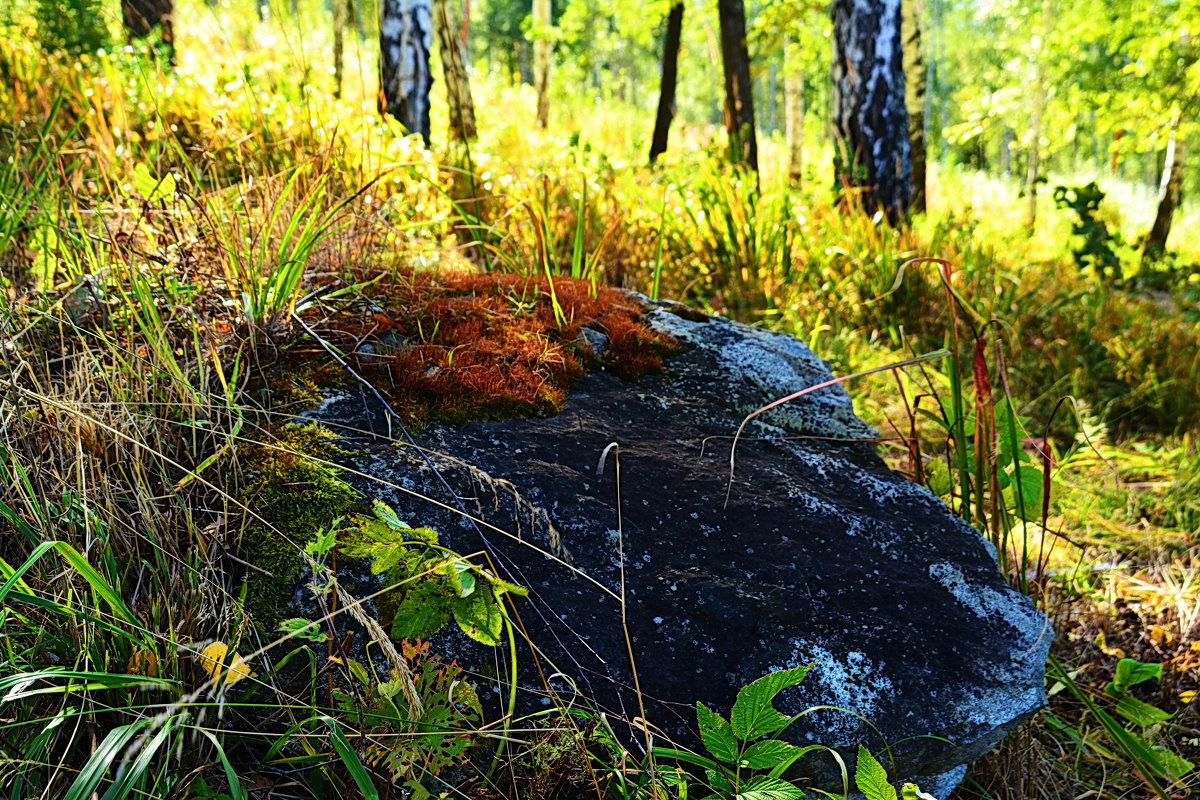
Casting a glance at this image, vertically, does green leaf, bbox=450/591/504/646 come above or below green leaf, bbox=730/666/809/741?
above

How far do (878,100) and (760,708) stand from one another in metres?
5.59

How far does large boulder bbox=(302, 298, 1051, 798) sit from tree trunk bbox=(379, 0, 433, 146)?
485 centimetres

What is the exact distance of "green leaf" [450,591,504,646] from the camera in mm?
1084

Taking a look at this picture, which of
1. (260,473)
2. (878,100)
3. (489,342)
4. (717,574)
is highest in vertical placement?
(878,100)

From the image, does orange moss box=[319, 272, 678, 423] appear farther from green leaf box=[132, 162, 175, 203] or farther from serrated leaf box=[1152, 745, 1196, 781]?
serrated leaf box=[1152, 745, 1196, 781]

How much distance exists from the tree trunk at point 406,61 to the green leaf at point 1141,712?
18.3 feet

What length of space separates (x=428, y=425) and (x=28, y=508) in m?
0.71

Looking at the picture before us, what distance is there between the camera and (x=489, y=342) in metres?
1.89

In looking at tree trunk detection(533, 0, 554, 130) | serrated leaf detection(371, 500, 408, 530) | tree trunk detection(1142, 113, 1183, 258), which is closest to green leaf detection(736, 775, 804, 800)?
serrated leaf detection(371, 500, 408, 530)

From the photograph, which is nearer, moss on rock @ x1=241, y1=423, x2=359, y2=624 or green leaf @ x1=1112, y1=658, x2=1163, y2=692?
moss on rock @ x1=241, y1=423, x2=359, y2=624

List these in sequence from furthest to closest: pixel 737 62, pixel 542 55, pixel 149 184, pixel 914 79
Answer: pixel 542 55 < pixel 914 79 < pixel 737 62 < pixel 149 184

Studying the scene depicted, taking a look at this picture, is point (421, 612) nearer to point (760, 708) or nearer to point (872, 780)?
point (760, 708)

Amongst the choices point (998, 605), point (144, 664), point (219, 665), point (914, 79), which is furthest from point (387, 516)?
point (914, 79)

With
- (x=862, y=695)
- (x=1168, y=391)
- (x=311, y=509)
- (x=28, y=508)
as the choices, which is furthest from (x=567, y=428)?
(x=1168, y=391)
